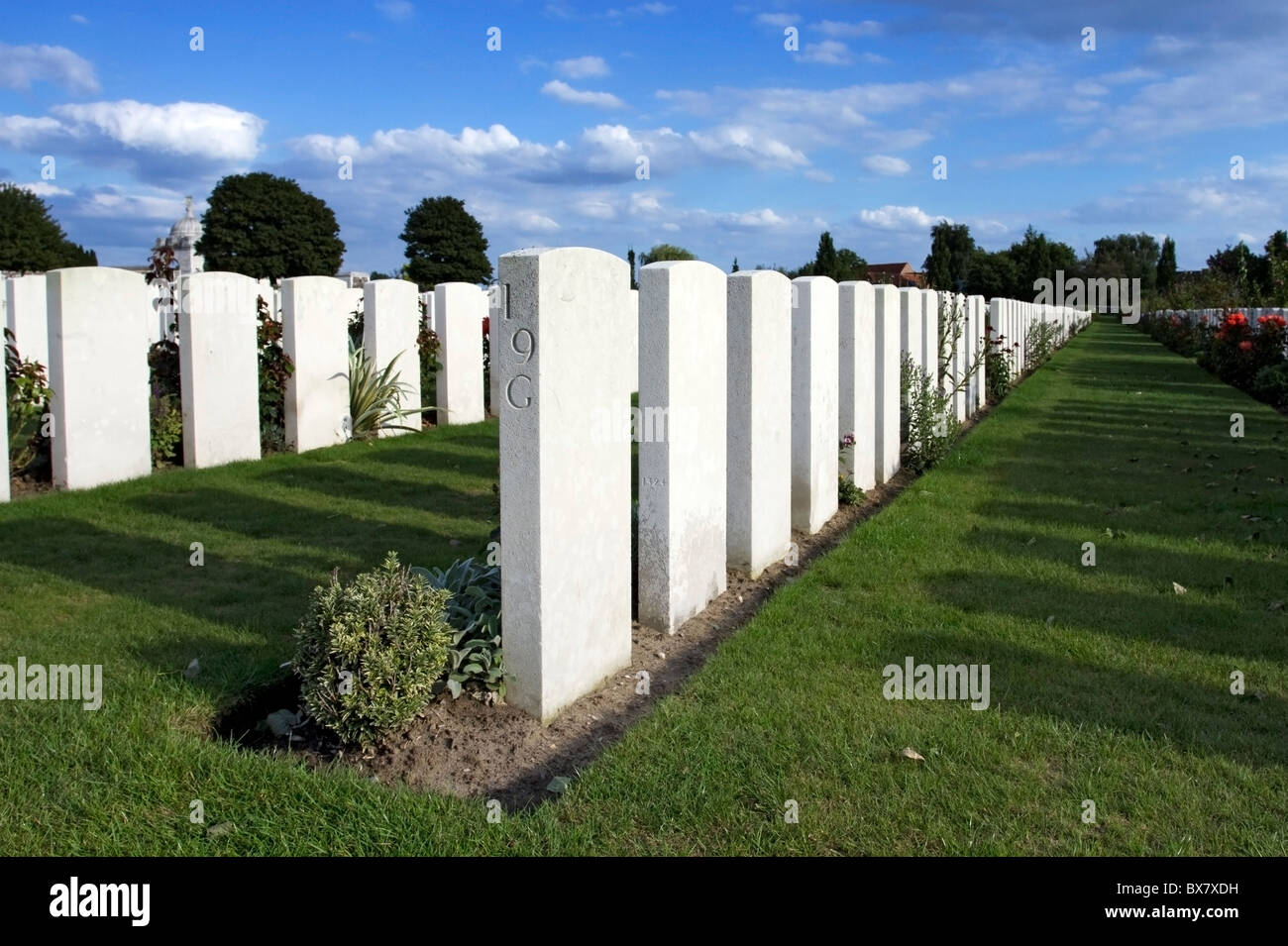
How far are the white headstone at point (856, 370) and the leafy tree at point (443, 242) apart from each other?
50627 mm

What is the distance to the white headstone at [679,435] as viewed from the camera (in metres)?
5.24

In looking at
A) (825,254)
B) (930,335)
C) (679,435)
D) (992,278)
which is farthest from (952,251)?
(679,435)

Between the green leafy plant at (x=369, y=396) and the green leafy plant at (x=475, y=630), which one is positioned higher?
the green leafy plant at (x=369, y=396)

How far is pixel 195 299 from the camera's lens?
10.2m

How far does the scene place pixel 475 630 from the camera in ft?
14.7

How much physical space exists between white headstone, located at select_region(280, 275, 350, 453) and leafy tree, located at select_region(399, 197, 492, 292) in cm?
4713

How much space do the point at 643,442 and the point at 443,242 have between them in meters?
55.8

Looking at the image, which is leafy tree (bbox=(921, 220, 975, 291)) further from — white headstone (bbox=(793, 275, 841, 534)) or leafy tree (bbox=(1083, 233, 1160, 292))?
white headstone (bbox=(793, 275, 841, 534))

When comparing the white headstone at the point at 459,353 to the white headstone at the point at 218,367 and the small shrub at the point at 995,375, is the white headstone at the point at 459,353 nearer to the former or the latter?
the white headstone at the point at 218,367

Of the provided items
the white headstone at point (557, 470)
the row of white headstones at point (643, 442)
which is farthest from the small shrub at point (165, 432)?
the white headstone at point (557, 470)

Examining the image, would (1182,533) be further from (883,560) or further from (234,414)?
(234,414)

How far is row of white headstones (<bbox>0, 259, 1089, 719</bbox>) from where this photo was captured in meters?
4.20

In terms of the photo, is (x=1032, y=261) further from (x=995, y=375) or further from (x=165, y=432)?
(x=165, y=432)
